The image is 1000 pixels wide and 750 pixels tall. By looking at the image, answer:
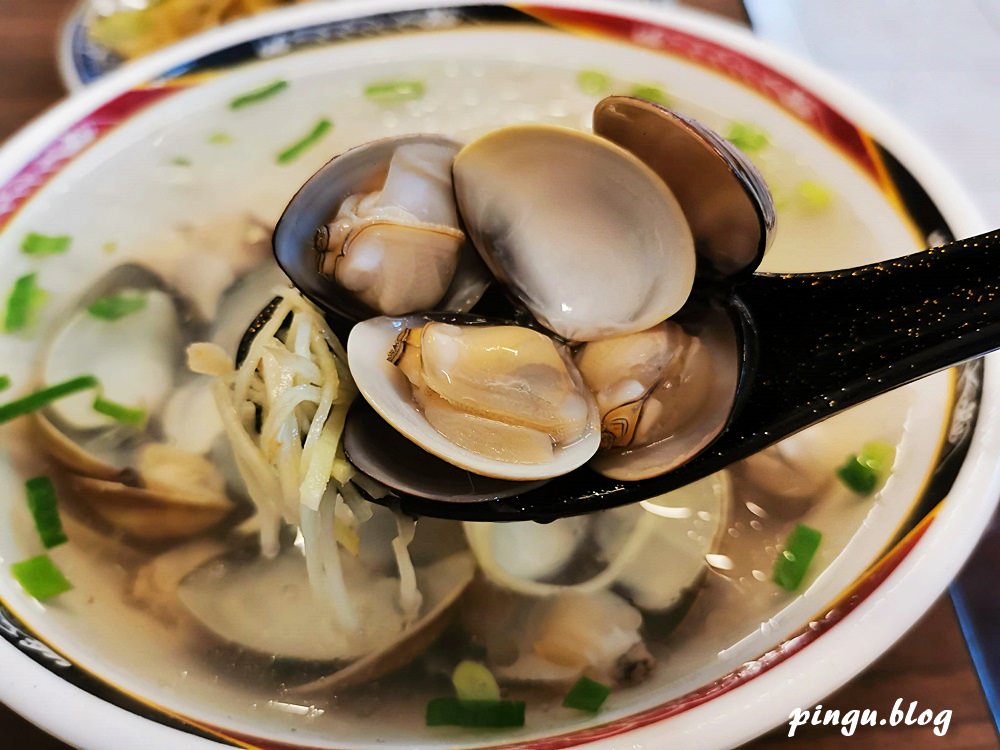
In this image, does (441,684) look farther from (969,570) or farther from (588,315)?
(969,570)

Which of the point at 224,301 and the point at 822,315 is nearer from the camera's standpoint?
the point at 822,315

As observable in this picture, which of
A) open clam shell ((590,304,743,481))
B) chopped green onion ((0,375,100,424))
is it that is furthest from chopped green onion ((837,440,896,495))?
chopped green onion ((0,375,100,424))

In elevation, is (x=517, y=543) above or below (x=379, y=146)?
below

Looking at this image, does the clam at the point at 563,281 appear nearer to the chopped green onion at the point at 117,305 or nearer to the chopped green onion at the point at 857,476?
the chopped green onion at the point at 857,476

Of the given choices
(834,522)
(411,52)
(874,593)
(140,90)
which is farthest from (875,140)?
(140,90)

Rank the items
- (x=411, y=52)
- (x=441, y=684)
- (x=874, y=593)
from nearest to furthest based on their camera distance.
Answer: (x=874, y=593) < (x=441, y=684) < (x=411, y=52)

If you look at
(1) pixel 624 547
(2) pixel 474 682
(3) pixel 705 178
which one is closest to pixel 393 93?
(3) pixel 705 178

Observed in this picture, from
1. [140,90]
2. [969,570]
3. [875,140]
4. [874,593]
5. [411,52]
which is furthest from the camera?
[411,52]

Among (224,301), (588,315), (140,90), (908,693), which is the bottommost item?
(908,693)
